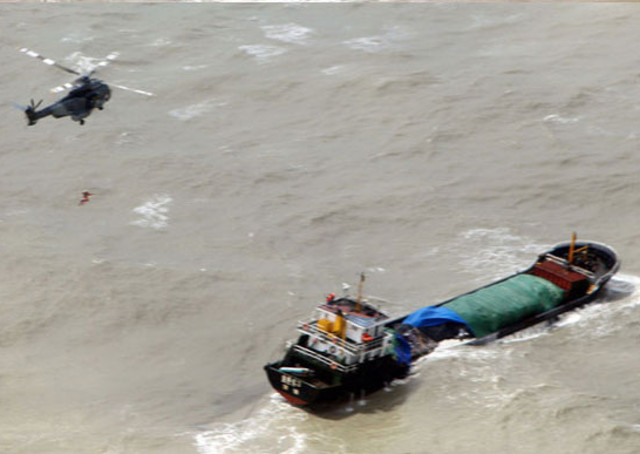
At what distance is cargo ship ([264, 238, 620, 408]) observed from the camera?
1631 inches

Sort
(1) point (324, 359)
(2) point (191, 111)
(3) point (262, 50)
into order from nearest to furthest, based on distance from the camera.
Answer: (1) point (324, 359)
(2) point (191, 111)
(3) point (262, 50)

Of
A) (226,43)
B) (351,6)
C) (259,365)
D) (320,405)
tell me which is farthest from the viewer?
(351,6)

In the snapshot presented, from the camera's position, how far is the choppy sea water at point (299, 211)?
40844 millimetres

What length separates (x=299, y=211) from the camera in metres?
56.5

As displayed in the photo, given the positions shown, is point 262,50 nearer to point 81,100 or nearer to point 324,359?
point 81,100

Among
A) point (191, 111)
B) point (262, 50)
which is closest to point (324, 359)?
point (191, 111)

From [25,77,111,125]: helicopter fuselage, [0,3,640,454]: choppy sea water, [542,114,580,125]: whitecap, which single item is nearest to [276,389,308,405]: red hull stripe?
[0,3,640,454]: choppy sea water

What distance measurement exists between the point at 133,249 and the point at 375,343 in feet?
52.0

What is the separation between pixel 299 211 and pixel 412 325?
13373mm

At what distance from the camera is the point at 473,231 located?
177 ft

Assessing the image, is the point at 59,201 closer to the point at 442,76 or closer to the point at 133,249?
the point at 133,249

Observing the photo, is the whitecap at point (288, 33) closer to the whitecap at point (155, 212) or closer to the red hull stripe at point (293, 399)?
the whitecap at point (155, 212)

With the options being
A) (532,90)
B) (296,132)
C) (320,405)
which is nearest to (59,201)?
(296,132)

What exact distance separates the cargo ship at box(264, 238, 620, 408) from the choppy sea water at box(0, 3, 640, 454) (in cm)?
80
